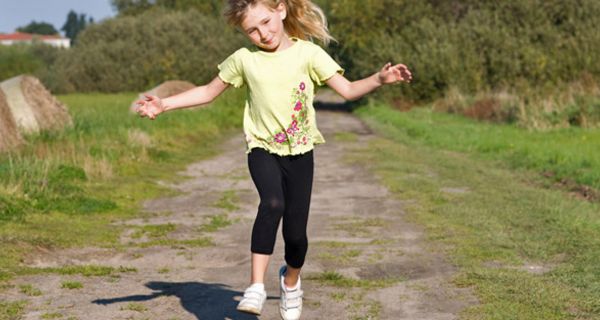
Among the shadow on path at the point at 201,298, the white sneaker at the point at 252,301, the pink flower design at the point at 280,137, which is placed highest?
the pink flower design at the point at 280,137

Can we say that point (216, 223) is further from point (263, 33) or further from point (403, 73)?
point (403, 73)

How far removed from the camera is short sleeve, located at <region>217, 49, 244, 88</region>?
5699 millimetres

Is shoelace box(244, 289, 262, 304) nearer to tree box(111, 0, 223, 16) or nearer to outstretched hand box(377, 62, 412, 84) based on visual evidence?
outstretched hand box(377, 62, 412, 84)

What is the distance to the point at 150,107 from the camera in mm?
5684

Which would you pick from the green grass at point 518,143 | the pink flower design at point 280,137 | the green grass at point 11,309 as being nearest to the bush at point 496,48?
the green grass at point 518,143

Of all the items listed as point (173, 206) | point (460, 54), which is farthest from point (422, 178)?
point (460, 54)

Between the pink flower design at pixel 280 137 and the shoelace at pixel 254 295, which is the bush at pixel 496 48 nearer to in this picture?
the pink flower design at pixel 280 137

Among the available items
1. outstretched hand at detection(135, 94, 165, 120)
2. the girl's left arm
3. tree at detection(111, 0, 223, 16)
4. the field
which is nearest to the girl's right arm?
outstretched hand at detection(135, 94, 165, 120)

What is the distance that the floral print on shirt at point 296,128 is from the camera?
221 inches

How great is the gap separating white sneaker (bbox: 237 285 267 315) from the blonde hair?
160 centimetres

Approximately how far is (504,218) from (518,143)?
30.1ft

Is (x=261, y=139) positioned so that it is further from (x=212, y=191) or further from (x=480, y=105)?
(x=480, y=105)

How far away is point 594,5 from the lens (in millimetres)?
38531

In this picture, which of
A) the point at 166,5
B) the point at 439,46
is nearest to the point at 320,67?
the point at 439,46
